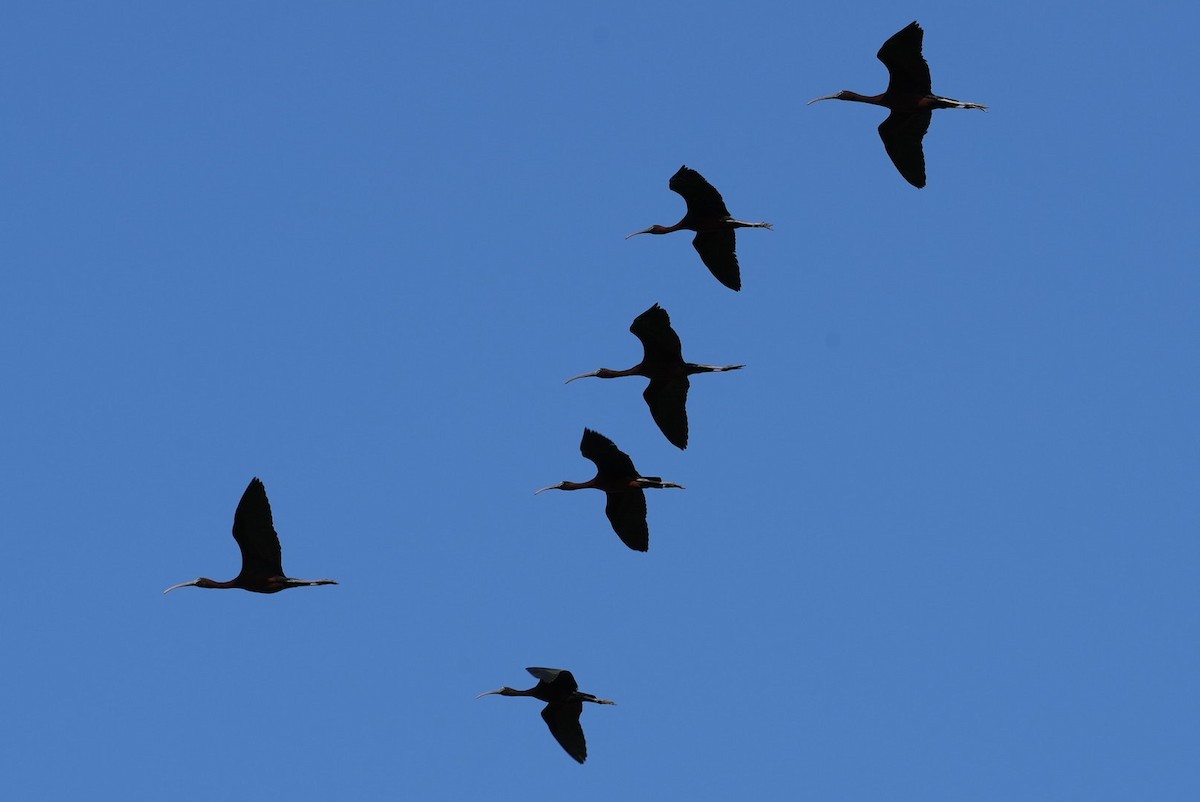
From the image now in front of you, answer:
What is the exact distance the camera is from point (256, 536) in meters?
37.2

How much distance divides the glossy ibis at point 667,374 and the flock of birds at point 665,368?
2cm

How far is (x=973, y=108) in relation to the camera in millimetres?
39906

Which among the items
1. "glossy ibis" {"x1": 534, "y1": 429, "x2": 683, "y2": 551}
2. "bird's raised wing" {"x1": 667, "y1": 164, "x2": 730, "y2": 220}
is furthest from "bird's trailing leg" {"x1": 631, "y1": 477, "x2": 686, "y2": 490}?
"bird's raised wing" {"x1": 667, "y1": 164, "x2": 730, "y2": 220}

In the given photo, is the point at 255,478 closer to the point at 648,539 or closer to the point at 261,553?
the point at 261,553

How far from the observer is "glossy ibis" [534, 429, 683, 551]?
136 feet

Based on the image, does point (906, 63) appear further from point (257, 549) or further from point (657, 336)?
point (257, 549)

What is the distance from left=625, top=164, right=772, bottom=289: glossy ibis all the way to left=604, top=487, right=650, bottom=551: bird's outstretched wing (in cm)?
511

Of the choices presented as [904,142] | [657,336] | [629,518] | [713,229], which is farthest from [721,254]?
[629,518]

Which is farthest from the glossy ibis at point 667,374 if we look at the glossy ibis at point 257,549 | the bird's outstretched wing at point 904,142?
the glossy ibis at point 257,549

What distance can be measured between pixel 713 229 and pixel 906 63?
5450 millimetres

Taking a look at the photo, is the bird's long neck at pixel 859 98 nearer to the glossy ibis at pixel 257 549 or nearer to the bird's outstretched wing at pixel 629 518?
the bird's outstretched wing at pixel 629 518

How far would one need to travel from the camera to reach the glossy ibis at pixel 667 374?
4148 centimetres

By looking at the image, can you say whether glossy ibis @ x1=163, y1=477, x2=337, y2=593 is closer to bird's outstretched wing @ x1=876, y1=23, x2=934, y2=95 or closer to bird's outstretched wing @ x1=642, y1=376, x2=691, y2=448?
bird's outstretched wing @ x1=642, y1=376, x2=691, y2=448

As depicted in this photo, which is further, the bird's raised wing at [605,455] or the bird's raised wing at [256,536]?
the bird's raised wing at [605,455]
